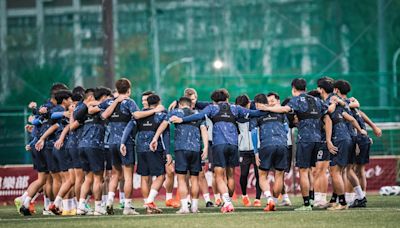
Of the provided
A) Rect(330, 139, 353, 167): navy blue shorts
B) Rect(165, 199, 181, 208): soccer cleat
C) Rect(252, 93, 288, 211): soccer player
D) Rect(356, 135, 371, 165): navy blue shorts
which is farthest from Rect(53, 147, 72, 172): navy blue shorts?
Rect(356, 135, 371, 165): navy blue shorts

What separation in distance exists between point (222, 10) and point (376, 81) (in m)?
7.57

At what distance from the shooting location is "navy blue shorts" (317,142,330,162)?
21.2 m

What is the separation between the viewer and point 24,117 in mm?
37750

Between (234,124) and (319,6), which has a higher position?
(319,6)

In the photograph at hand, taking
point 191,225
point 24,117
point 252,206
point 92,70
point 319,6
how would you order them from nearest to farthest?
point 191,225 < point 252,206 < point 24,117 < point 319,6 < point 92,70

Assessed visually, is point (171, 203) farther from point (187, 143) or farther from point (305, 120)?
point (305, 120)

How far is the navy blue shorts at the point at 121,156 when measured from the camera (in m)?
21.0

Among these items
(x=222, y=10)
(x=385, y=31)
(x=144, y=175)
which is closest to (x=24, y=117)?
(x=222, y=10)

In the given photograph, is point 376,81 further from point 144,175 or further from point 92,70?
point 144,175

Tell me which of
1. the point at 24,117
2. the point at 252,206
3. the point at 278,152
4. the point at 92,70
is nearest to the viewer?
the point at 278,152

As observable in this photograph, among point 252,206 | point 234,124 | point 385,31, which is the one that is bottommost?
point 252,206

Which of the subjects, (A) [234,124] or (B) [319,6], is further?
(B) [319,6]

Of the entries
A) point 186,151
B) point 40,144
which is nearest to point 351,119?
point 186,151

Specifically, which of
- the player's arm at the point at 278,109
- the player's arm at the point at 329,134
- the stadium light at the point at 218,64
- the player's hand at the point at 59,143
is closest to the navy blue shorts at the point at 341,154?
the player's arm at the point at 329,134
